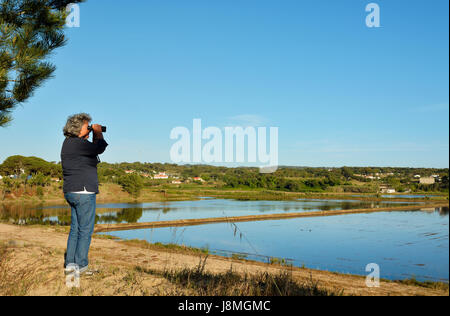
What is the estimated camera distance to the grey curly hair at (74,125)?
3.14 metres

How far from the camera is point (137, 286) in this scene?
293cm

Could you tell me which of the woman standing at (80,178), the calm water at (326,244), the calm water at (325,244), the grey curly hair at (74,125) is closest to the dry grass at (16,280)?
the woman standing at (80,178)

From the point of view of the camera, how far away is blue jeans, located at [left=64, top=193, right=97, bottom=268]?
3023 millimetres

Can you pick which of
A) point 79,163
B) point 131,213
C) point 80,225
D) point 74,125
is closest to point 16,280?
point 80,225

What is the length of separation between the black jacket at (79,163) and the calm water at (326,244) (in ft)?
12.2

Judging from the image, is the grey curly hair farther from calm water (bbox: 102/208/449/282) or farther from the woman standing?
calm water (bbox: 102/208/449/282)

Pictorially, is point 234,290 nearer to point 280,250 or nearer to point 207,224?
point 280,250

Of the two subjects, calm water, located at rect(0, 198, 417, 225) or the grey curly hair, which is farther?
calm water, located at rect(0, 198, 417, 225)

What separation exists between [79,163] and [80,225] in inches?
20.9

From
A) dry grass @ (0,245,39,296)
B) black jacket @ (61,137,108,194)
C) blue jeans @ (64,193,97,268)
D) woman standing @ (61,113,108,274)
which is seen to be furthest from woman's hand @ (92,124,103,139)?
dry grass @ (0,245,39,296)

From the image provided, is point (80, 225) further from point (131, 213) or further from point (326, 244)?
point (131, 213)

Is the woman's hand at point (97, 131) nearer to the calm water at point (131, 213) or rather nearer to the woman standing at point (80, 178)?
the woman standing at point (80, 178)

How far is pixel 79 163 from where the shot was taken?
9.96 ft

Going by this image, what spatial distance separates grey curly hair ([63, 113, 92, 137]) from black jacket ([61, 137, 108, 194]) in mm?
77
